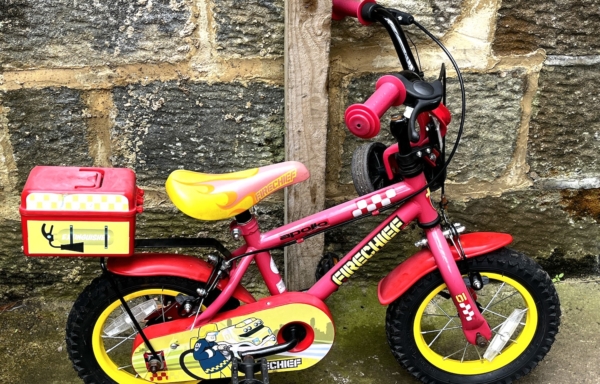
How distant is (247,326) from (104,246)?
49 cm

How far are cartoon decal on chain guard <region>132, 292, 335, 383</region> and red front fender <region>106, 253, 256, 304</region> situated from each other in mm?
107

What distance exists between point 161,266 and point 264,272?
0.30m

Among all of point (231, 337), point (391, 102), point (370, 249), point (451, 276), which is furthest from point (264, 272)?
point (391, 102)

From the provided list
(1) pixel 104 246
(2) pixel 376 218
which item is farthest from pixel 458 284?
(1) pixel 104 246

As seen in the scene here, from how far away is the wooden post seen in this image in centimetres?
196

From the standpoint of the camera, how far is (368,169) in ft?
6.17

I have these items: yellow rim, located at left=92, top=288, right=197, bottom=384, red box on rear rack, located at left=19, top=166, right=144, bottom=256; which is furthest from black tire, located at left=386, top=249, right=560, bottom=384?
red box on rear rack, located at left=19, top=166, right=144, bottom=256

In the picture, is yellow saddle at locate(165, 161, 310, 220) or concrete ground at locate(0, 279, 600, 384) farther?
concrete ground at locate(0, 279, 600, 384)

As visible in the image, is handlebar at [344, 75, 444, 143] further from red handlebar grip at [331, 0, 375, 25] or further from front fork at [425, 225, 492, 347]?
front fork at [425, 225, 492, 347]

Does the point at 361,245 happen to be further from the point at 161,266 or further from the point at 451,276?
the point at 161,266

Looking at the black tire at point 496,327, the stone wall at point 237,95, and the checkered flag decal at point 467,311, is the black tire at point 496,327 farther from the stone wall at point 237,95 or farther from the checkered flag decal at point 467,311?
the stone wall at point 237,95

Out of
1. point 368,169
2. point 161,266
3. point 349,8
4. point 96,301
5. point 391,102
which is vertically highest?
point 349,8

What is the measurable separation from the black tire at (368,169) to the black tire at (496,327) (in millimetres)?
339

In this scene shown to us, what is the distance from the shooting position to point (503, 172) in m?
2.42
